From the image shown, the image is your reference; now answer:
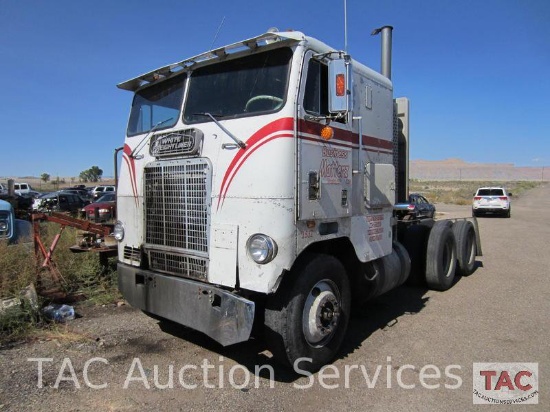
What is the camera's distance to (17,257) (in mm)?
6430

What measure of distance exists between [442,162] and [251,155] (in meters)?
213

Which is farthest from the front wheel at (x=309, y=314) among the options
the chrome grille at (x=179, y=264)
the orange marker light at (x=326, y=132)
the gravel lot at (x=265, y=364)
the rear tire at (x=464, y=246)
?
the rear tire at (x=464, y=246)

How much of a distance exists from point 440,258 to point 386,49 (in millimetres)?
3528

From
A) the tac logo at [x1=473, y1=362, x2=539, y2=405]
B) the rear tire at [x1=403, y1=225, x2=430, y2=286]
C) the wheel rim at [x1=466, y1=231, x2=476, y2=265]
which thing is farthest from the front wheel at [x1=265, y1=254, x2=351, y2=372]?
the wheel rim at [x1=466, y1=231, x2=476, y2=265]

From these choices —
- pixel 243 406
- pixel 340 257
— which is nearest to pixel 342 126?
pixel 340 257

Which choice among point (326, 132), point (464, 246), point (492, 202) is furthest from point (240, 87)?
point (492, 202)

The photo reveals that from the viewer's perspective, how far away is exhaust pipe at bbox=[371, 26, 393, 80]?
6.32m

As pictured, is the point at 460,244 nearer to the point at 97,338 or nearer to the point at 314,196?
the point at 314,196

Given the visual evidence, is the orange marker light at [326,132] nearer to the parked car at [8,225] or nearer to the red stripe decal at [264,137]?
the red stripe decal at [264,137]

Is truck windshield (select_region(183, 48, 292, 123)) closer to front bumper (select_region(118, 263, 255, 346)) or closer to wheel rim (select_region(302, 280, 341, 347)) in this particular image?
front bumper (select_region(118, 263, 255, 346))

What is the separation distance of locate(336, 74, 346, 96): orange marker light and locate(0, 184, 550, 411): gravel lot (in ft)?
8.72

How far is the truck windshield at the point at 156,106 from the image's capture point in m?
4.46

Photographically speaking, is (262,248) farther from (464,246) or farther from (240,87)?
(464,246)

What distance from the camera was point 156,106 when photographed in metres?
4.72
